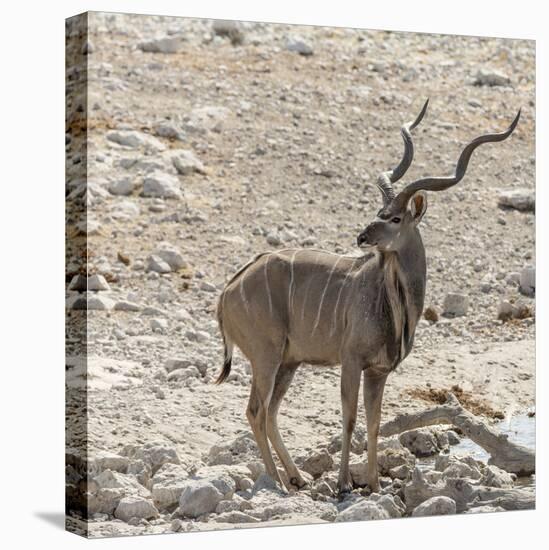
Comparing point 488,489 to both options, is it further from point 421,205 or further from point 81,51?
point 81,51

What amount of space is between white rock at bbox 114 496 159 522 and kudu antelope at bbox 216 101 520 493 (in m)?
0.88

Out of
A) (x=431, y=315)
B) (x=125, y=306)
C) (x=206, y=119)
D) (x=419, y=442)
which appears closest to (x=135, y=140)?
(x=206, y=119)

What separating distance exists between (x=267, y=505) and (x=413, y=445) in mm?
1587

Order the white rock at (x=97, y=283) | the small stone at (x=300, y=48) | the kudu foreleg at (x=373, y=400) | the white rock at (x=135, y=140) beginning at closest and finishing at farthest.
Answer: the kudu foreleg at (x=373, y=400) → the white rock at (x=97, y=283) → the white rock at (x=135, y=140) → the small stone at (x=300, y=48)

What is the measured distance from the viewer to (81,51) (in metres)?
8.89

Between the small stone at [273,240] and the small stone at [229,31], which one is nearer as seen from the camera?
the small stone at [273,240]

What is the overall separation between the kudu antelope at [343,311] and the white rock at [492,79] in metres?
5.67

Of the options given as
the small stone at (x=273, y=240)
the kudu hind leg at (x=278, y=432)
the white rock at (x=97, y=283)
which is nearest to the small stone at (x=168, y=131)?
the small stone at (x=273, y=240)

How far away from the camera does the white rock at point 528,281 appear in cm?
1292

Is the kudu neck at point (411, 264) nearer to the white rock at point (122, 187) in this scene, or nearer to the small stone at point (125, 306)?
the small stone at point (125, 306)

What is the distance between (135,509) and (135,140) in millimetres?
5521

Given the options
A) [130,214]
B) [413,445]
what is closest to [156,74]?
[130,214]

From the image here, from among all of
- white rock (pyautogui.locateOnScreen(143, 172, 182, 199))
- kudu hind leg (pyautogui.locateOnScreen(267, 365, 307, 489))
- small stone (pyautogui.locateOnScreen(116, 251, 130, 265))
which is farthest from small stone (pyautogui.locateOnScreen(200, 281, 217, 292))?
kudu hind leg (pyautogui.locateOnScreen(267, 365, 307, 489))

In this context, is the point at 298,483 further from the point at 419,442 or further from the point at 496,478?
the point at 496,478
